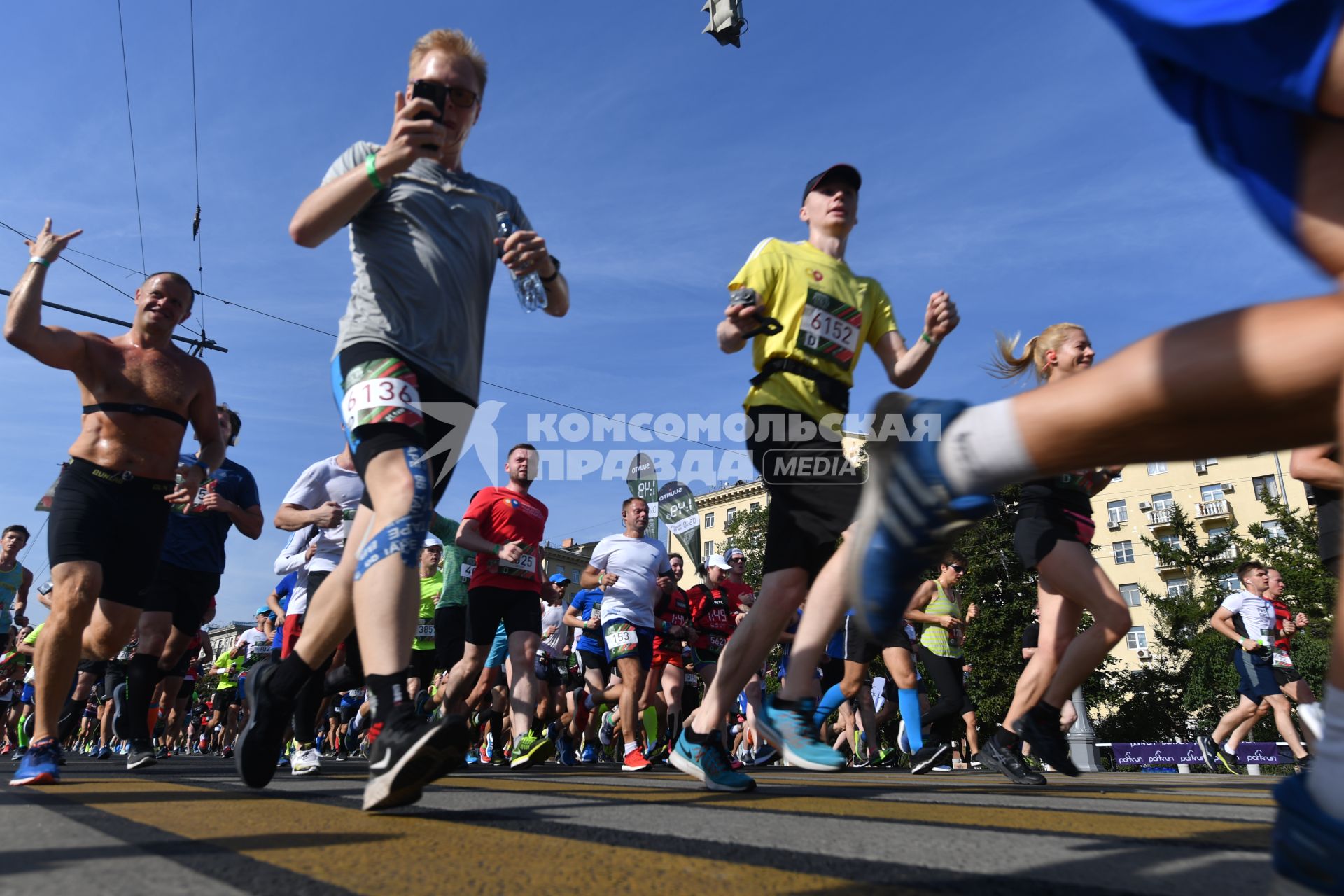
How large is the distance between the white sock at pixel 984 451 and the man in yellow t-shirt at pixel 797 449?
1542mm

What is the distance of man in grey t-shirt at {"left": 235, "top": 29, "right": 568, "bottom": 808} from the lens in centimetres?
239

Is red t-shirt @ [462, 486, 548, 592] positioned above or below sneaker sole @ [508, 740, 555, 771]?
above

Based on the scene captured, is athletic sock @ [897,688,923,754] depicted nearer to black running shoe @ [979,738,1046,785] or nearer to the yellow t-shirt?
black running shoe @ [979,738,1046,785]

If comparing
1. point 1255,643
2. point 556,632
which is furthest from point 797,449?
point 556,632

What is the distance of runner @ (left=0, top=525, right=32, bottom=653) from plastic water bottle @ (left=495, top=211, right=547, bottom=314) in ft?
31.1

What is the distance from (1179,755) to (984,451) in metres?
23.9

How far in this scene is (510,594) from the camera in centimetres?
691

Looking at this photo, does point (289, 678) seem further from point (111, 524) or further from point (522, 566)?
point (522, 566)

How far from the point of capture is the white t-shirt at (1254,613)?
32.2 feet

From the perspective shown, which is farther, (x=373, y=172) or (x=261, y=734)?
(x=261, y=734)

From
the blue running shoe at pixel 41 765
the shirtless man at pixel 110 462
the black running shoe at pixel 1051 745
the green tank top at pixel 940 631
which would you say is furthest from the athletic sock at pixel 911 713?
the blue running shoe at pixel 41 765

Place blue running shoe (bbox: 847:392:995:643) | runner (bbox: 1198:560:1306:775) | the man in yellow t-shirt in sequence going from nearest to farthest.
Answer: blue running shoe (bbox: 847:392:995:643) < the man in yellow t-shirt < runner (bbox: 1198:560:1306:775)

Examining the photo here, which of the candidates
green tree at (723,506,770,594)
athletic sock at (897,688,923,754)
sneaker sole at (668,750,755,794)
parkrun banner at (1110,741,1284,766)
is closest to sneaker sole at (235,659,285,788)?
sneaker sole at (668,750,755,794)

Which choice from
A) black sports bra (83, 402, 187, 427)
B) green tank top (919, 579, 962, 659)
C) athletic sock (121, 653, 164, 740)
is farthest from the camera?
green tank top (919, 579, 962, 659)
